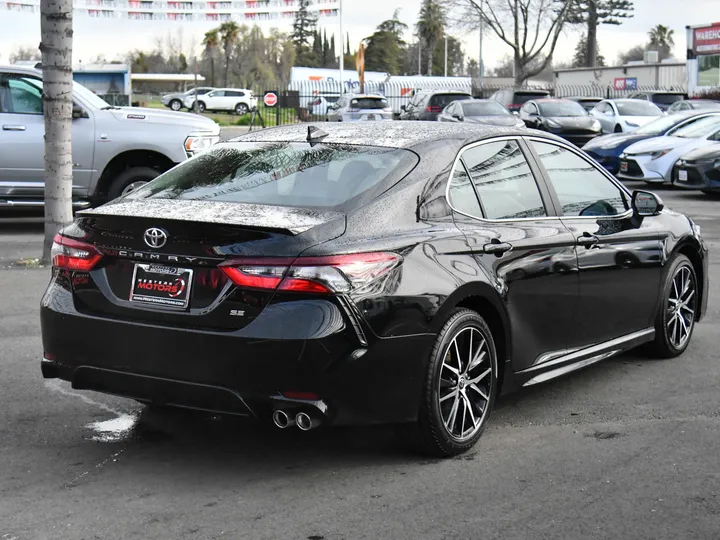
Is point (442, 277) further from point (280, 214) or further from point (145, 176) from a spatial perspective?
point (145, 176)

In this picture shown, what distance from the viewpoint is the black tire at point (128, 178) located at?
12.8 m

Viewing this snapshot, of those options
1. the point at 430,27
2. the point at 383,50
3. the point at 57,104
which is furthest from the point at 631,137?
the point at 383,50

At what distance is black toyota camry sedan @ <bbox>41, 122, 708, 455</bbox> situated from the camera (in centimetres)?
427

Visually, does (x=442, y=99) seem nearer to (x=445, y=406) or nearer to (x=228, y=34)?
(x=445, y=406)

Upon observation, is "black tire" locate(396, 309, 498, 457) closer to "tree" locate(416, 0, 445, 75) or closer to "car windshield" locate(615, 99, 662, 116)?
"car windshield" locate(615, 99, 662, 116)

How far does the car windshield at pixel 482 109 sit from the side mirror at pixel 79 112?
17.9 m

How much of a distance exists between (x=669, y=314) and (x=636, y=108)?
2570cm

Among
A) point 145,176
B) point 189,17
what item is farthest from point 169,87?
point 145,176

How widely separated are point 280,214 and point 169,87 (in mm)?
115506

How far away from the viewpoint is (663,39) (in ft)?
424

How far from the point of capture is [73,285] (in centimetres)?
470

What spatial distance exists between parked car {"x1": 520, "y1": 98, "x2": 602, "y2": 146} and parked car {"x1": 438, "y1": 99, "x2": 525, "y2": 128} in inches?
20.8

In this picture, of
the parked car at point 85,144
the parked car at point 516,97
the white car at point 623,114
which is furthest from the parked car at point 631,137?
the parked car at point 516,97

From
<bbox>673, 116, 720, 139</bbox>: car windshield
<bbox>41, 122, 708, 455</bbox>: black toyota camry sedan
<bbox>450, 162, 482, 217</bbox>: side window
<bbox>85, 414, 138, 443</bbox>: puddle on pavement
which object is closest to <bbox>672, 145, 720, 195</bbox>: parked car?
<bbox>673, 116, 720, 139</bbox>: car windshield
